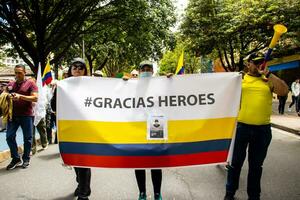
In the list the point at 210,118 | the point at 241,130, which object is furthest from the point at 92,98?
the point at 241,130

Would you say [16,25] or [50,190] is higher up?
[16,25]

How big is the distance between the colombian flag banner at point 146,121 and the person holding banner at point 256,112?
29 cm

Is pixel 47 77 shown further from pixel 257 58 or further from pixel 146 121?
pixel 257 58

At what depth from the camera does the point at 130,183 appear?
6309 millimetres

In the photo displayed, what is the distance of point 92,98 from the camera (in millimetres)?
4484

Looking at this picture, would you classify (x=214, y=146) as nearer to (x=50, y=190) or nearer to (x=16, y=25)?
(x=50, y=190)

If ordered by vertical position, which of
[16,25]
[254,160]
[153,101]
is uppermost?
[16,25]

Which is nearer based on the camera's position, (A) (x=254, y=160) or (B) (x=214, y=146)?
(B) (x=214, y=146)

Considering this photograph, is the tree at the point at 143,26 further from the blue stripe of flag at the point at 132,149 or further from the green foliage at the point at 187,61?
the blue stripe of flag at the point at 132,149

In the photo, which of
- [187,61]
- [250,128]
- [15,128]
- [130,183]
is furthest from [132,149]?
[187,61]

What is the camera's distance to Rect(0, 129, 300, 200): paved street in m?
5.63

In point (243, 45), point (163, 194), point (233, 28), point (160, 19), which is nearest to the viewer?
point (163, 194)

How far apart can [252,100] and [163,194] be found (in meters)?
1.76

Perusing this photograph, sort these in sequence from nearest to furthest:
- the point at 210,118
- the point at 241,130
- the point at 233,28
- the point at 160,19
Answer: the point at 210,118 < the point at 241,130 < the point at 160,19 < the point at 233,28
